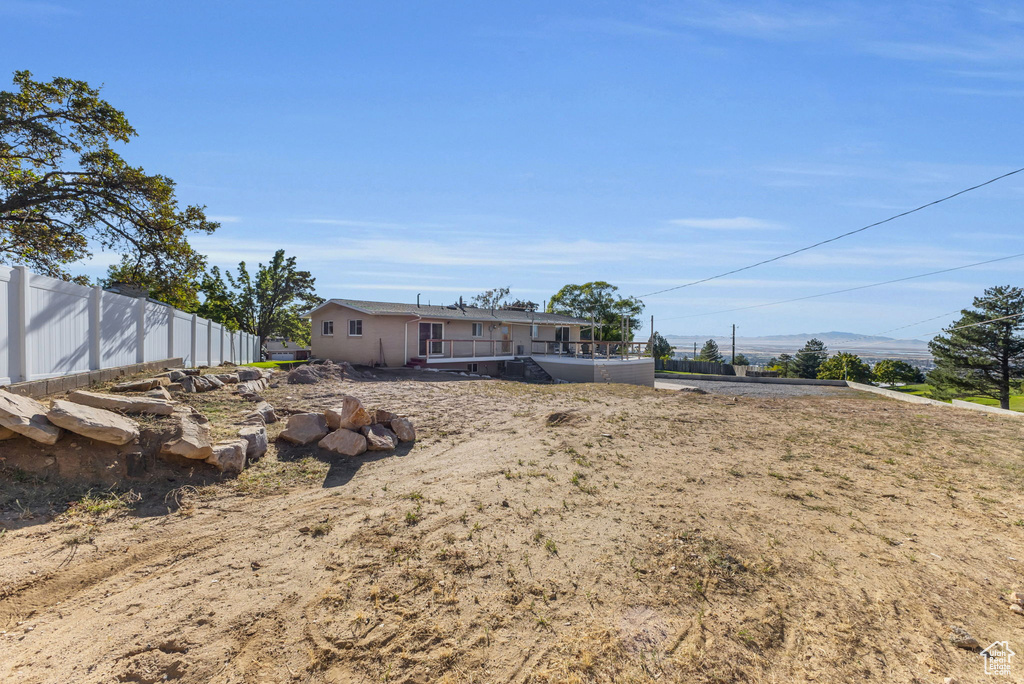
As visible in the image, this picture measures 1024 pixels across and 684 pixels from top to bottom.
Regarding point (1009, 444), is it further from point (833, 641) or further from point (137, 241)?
point (137, 241)

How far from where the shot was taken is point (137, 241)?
17.2m

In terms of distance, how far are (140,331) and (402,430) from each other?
23.7 ft

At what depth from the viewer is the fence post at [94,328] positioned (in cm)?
873

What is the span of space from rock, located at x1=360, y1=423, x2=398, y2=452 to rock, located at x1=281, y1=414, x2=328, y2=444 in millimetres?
702

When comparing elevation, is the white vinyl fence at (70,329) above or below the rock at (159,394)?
above

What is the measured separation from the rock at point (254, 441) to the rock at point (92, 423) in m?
1.35

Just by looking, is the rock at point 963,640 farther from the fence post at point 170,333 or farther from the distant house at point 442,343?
the distant house at point 442,343

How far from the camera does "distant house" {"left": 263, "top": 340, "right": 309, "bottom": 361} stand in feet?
106

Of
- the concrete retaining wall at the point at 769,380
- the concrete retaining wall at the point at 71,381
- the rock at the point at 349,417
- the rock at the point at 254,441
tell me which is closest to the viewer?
the concrete retaining wall at the point at 71,381

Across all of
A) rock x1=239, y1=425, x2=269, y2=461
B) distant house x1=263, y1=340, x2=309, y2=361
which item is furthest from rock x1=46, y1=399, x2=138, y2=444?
distant house x1=263, y1=340, x2=309, y2=361

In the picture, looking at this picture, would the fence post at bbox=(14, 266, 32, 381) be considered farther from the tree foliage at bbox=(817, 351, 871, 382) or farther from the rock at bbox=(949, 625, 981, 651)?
the tree foliage at bbox=(817, 351, 871, 382)

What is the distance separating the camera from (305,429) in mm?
8016

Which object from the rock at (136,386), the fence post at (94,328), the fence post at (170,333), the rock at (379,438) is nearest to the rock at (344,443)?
the rock at (379,438)

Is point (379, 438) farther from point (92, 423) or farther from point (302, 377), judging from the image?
point (302, 377)
